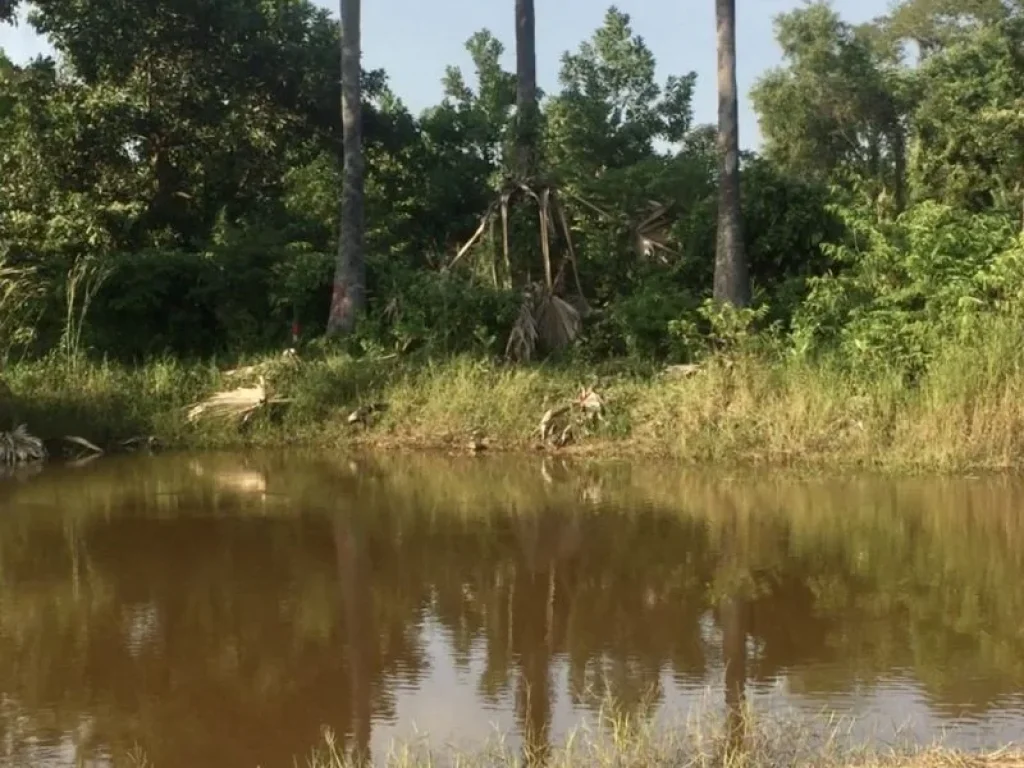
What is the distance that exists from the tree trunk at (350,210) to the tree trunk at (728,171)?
4.89 meters

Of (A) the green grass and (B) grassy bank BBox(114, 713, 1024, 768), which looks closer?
(B) grassy bank BBox(114, 713, 1024, 768)

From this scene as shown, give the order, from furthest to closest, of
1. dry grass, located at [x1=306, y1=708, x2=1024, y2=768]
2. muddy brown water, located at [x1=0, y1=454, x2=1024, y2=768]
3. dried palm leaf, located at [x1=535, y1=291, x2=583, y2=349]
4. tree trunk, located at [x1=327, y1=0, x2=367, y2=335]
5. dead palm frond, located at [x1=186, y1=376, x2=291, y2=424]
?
1. tree trunk, located at [x1=327, y1=0, x2=367, y2=335]
2. dried palm leaf, located at [x1=535, y1=291, x2=583, y2=349]
3. dead palm frond, located at [x1=186, y1=376, x2=291, y2=424]
4. muddy brown water, located at [x1=0, y1=454, x2=1024, y2=768]
5. dry grass, located at [x1=306, y1=708, x2=1024, y2=768]

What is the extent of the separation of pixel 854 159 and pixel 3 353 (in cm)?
2175

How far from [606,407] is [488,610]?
671cm

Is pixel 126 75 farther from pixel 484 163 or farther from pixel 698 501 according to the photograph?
pixel 698 501

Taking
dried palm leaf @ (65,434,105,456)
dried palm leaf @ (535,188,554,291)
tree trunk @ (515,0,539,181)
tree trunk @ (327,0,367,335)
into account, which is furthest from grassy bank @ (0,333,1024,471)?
tree trunk @ (515,0,539,181)

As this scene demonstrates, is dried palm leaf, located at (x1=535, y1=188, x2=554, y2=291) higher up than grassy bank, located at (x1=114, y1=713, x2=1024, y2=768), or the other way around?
dried palm leaf, located at (x1=535, y1=188, x2=554, y2=291)

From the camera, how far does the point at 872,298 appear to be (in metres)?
14.8

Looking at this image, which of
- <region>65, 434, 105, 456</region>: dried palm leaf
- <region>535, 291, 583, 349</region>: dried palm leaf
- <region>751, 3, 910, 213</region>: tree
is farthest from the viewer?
<region>751, 3, 910, 213</region>: tree

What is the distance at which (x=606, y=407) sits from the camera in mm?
13656

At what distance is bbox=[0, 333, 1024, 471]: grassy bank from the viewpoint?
11.8 m

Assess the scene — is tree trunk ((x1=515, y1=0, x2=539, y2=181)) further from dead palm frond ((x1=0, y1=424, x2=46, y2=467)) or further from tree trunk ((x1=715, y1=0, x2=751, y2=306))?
dead palm frond ((x1=0, y1=424, x2=46, y2=467))

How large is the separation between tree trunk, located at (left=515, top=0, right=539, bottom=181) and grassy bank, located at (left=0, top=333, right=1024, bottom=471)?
187 inches

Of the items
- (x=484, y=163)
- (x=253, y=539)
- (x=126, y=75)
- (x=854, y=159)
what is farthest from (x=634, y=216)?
(x=854, y=159)
